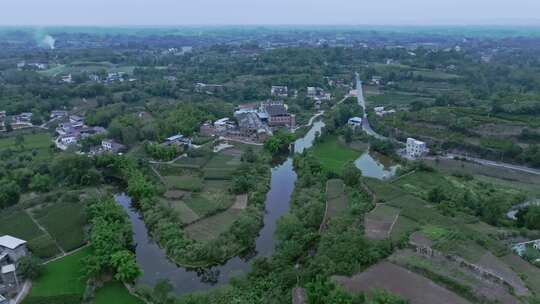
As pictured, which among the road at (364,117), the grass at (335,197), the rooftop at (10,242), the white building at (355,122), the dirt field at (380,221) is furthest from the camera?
the white building at (355,122)

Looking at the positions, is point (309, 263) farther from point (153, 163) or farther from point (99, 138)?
point (99, 138)

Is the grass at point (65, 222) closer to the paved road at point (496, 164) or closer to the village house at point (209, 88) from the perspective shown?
the paved road at point (496, 164)

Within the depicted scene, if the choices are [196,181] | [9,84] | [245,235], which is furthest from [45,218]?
[9,84]

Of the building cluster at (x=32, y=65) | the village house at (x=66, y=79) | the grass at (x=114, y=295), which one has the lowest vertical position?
the grass at (x=114, y=295)

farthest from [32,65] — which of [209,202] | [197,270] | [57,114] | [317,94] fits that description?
[197,270]

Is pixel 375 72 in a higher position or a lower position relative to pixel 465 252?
higher

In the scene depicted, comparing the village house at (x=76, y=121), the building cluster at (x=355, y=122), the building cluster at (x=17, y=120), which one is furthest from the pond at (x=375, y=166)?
the building cluster at (x=17, y=120)
